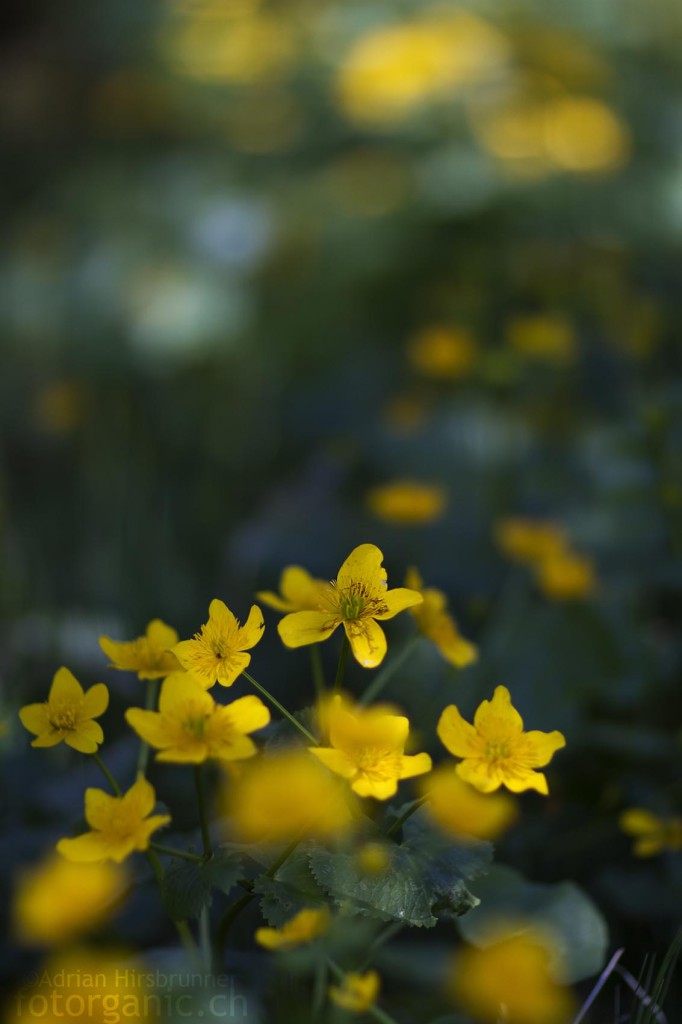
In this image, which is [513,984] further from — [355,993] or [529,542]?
[529,542]

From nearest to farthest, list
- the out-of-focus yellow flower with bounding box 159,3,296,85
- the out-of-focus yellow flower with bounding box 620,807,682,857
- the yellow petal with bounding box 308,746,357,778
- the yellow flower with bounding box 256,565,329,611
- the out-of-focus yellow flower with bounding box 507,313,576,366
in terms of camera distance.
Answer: the yellow petal with bounding box 308,746,357,778 → the yellow flower with bounding box 256,565,329,611 → the out-of-focus yellow flower with bounding box 620,807,682,857 → the out-of-focus yellow flower with bounding box 507,313,576,366 → the out-of-focus yellow flower with bounding box 159,3,296,85

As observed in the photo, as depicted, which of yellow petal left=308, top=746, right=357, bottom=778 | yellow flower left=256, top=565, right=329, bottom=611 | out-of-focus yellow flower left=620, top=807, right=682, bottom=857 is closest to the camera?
yellow petal left=308, top=746, right=357, bottom=778

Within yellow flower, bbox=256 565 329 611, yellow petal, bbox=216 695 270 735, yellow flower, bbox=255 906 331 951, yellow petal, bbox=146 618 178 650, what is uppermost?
yellow petal, bbox=216 695 270 735

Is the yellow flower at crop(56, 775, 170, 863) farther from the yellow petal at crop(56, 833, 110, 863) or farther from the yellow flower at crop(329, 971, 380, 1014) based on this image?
the yellow flower at crop(329, 971, 380, 1014)

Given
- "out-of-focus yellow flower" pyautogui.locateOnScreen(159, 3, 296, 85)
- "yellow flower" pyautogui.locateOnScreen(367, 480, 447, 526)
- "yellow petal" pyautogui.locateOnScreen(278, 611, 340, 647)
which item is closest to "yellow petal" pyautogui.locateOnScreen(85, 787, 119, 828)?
"yellow petal" pyautogui.locateOnScreen(278, 611, 340, 647)

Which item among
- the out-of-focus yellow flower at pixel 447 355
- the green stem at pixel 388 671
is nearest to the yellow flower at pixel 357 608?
the green stem at pixel 388 671

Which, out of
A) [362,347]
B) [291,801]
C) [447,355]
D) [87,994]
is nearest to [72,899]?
[87,994]

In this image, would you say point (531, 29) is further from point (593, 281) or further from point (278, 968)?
point (278, 968)

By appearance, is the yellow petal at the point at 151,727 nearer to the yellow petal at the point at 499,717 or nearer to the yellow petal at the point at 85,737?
the yellow petal at the point at 85,737
